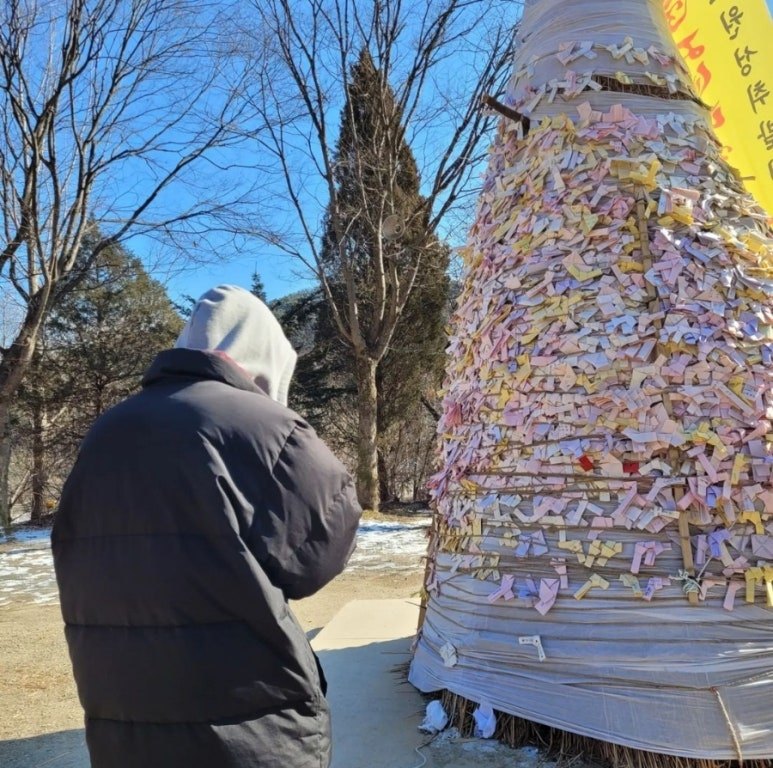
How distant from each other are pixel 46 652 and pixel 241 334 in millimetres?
5209

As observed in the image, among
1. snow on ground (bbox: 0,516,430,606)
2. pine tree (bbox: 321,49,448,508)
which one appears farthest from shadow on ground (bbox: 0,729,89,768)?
pine tree (bbox: 321,49,448,508)

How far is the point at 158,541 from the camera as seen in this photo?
129 centimetres

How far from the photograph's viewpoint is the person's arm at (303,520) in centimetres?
131

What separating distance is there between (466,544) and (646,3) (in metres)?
2.91

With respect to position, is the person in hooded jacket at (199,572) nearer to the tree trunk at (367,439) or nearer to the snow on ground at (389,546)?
the snow on ground at (389,546)

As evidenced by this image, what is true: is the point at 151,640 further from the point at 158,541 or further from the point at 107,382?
the point at 107,382

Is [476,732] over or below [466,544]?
below

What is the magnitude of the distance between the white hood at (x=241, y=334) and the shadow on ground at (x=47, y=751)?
2869mm

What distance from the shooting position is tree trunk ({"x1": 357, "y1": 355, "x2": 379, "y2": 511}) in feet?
46.5

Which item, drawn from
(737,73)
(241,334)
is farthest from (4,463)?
(737,73)

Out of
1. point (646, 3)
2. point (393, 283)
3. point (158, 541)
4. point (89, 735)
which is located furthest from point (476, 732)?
point (393, 283)

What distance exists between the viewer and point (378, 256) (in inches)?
557

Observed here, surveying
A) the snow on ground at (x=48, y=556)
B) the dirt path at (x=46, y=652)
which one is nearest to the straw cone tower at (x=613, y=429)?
the dirt path at (x=46, y=652)

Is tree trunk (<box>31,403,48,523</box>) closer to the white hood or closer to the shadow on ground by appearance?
the shadow on ground
